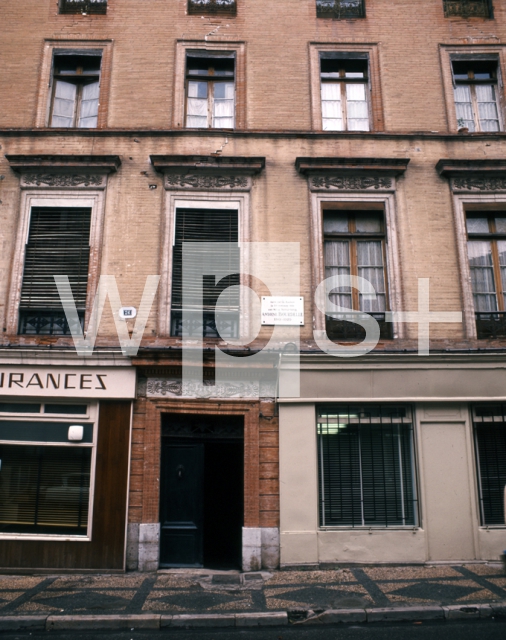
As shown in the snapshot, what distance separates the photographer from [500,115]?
11.0m

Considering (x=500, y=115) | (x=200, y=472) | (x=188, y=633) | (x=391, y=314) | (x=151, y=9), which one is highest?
(x=151, y=9)

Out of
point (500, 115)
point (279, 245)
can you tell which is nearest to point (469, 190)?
point (500, 115)

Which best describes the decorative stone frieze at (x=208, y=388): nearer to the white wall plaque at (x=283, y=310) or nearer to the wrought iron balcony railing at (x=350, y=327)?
the white wall plaque at (x=283, y=310)

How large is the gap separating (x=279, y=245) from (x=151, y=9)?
20.3 feet

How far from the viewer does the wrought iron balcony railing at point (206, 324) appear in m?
9.81

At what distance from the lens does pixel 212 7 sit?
11.4 m

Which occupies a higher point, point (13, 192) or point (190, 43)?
point (190, 43)

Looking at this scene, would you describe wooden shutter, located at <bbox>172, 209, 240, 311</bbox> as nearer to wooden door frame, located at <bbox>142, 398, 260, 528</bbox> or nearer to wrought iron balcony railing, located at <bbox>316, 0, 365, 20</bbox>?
wooden door frame, located at <bbox>142, 398, 260, 528</bbox>

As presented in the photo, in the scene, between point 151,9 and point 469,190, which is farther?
point 151,9

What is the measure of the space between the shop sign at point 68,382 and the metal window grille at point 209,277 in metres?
1.34

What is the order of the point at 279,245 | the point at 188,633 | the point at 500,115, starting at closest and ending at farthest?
→ the point at 188,633 → the point at 279,245 → the point at 500,115

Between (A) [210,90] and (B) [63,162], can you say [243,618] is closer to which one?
(B) [63,162]

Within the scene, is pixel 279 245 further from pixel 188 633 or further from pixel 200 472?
pixel 188 633

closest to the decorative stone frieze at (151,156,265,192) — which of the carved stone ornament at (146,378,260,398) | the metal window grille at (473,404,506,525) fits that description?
the carved stone ornament at (146,378,260,398)
